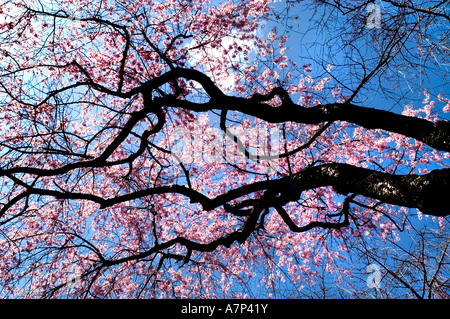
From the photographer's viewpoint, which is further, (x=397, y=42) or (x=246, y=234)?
(x=246, y=234)

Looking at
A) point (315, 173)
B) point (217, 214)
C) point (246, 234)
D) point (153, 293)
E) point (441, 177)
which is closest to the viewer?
point (441, 177)

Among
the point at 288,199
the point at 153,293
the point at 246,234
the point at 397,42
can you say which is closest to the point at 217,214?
the point at 153,293

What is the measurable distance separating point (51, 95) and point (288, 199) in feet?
15.4

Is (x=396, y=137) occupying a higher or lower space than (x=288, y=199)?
higher

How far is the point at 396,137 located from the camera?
9211mm

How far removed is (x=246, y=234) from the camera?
5020 mm

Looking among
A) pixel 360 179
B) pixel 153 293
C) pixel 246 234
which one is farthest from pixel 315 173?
pixel 153 293
